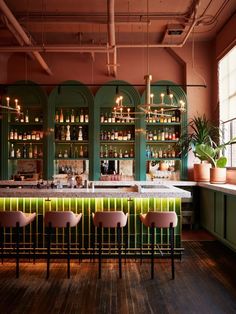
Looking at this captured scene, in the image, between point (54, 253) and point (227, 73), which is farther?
point (227, 73)

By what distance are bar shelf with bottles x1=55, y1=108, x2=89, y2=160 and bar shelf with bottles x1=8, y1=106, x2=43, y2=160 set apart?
1.47 ft

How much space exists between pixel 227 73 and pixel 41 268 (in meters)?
5.86

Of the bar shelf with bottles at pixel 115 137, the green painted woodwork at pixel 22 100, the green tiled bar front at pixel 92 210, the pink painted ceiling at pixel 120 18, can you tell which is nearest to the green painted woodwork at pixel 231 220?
the green tiled bar front at pixel 92 210

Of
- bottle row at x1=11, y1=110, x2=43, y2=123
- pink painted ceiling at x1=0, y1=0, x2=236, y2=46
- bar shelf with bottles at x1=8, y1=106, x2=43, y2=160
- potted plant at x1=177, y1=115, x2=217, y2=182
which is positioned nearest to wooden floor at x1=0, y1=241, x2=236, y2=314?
potted plant at x1=177, y1=115, x2=217, y2=182

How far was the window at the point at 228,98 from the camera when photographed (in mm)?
7266

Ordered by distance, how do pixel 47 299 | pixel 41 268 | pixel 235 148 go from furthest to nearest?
pixel 235 148 < pixel 41 268 < pixel 47 299

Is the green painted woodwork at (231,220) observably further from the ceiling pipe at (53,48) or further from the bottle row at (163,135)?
the ceiling pipe at (53,48)

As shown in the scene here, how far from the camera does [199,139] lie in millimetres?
7578

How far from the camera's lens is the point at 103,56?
8.62m

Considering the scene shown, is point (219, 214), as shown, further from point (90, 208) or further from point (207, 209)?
point (90, 208)

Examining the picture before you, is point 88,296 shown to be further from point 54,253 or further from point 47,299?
point 54,253

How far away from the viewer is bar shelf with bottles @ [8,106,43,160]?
26.7 ft

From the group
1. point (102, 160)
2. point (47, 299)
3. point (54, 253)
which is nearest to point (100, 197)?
point (54, 253)

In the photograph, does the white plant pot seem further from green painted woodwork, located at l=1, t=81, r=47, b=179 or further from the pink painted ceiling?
green painted woodwork, located at l=1, t=81, r=47, b=179
